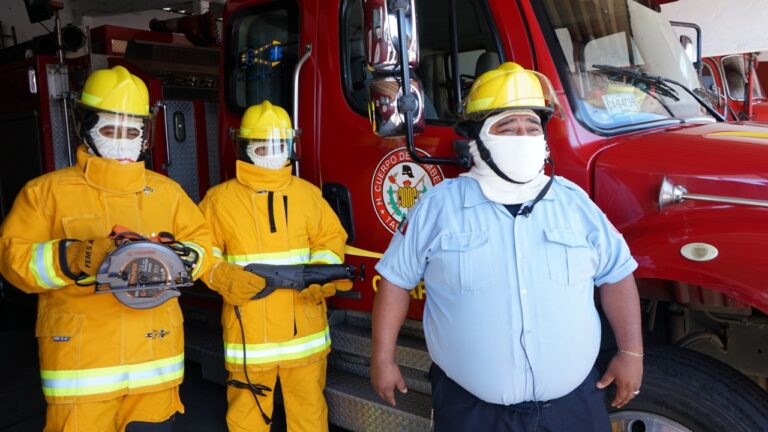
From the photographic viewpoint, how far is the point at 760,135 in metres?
2.20

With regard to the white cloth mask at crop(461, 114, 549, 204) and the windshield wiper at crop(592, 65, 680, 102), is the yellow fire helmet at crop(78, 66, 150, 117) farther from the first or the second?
the windshield wiper at crop(592, 65, 680, 102)

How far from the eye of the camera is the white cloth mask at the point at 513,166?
180 centimetres

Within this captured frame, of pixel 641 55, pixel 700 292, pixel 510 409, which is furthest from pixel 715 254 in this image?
pixel 641 55

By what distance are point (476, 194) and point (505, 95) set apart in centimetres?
29

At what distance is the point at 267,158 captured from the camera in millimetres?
2758

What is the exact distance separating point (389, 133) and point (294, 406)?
131 centimetres

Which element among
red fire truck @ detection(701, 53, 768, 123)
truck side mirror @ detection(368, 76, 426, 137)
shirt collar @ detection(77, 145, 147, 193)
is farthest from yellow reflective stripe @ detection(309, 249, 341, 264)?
red fire truck @ detection(701, 53, 768, 123)

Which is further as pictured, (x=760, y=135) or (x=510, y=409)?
(x=760, y=135)

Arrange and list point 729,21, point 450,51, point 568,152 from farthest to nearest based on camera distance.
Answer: point 729,21 → point 450,51 → point 568,152

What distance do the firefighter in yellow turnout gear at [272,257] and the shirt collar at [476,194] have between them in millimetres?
1049

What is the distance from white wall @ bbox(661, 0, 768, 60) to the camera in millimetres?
6012

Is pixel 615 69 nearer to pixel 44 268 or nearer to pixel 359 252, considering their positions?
pixel 359 252

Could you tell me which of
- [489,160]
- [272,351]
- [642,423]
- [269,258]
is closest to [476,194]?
[489,160]

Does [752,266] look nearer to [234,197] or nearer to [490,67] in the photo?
[490,67]
